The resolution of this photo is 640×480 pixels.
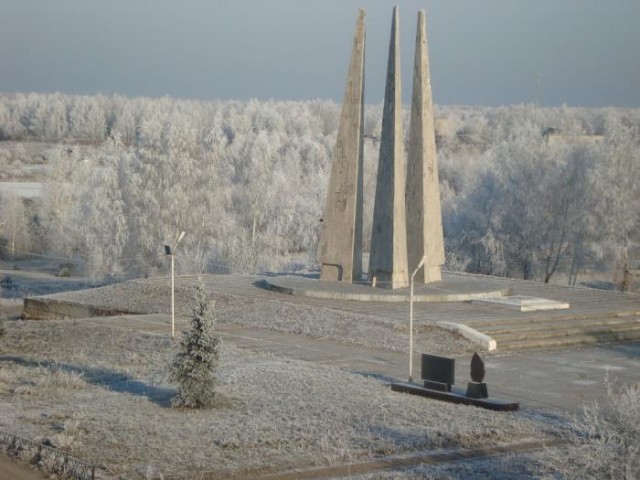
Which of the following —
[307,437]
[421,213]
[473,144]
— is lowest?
[307,437]

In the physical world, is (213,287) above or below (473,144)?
below

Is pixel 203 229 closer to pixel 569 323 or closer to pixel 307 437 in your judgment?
pixel 569 323

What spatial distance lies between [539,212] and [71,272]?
18.2 metres

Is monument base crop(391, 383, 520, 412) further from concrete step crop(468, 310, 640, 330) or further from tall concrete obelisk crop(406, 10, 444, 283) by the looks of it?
tall concrete obelisk crop(406, 10, 444, 283)

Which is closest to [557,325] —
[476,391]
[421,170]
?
[421,170]

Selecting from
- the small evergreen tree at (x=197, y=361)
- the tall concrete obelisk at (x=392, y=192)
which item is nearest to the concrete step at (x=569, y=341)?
the tall concrete obelisk at (x=392, y=192)

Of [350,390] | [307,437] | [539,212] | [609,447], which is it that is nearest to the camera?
[609,447]

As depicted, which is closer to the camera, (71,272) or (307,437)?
(307,437)

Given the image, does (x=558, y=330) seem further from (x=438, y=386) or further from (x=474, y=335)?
(x=438, y=386)

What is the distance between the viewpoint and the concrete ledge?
1805 centimetres

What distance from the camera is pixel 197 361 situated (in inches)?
519

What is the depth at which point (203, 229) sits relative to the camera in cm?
3934

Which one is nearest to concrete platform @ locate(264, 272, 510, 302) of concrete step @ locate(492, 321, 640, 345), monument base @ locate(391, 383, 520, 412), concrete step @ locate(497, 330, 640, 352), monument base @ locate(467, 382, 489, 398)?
concrete step @ locate(492, 321, 640, 345)

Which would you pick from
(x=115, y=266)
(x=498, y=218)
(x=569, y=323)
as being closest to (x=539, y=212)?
(x=498, y=218)
